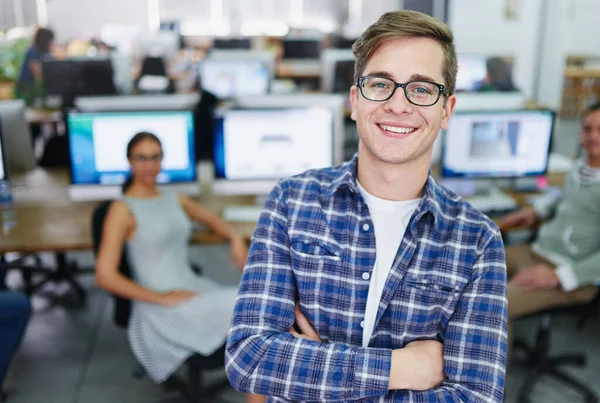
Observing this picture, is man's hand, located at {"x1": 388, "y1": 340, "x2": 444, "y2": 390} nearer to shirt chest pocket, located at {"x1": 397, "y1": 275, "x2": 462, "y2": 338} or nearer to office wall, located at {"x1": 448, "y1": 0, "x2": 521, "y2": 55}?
shirt chest pocket, located at {"x1": 397, "y1": 275, "x2": 462, "y2": 338}

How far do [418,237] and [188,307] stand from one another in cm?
131

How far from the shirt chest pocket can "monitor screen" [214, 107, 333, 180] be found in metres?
1.74

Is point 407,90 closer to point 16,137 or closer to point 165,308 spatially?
point 165,308

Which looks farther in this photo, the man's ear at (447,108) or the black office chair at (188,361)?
the black office chair at (188,361)

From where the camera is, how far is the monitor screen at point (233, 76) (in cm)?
586

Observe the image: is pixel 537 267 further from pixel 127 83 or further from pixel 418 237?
pixel 127 83

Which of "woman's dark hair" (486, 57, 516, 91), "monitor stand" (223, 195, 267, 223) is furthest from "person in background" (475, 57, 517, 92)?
"monitor stand" (223, 195, 267, 223)

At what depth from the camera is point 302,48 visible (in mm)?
8297

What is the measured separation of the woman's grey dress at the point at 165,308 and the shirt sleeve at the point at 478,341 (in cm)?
121

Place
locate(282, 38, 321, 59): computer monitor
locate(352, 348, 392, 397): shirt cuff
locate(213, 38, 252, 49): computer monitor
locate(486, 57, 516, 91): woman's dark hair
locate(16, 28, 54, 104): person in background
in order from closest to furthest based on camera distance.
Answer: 1. locate(352, 348, 392, 397): shirt cuff
2. locate(16, 28, 54, 104): person in background
3. locate(486, 57, 516, 91): woman's dark hair
4. locate(213, 38, 252, 49): computer monitor
5. locate(282, 38, 321, 59): computer monitor

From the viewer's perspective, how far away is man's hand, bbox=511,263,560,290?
2480 millimetres

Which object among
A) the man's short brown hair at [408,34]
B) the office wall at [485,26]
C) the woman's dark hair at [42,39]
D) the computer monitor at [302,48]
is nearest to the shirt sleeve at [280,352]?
the man's short brown hair at [408,34]

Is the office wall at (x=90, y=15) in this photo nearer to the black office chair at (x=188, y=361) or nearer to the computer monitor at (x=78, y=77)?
the computer monitor at (x=78, y=77)

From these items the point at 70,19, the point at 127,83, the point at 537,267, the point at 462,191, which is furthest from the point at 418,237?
the point at 70,19
